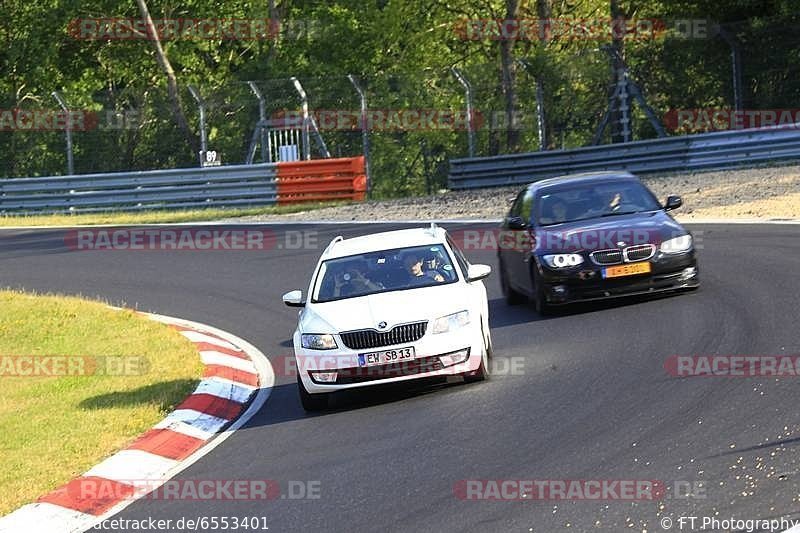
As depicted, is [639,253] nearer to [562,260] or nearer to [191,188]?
[562,260]

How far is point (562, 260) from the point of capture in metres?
15.4

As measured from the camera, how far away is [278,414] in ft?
40.1

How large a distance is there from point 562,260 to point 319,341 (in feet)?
13.8

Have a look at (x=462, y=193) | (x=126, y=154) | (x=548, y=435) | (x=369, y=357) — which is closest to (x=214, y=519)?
(x=548, y=435)

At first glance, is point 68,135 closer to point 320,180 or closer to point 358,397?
point 320,180

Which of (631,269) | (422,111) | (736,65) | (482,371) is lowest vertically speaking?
(482,371)

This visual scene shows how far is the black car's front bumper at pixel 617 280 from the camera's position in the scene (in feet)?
50.1

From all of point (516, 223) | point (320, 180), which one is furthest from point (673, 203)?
point (320, 180)

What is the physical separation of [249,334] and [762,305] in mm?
6148

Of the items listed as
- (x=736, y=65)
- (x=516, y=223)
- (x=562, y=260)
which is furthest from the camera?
(x=736, y=65)

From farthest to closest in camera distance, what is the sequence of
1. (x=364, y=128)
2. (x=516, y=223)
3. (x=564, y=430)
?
(x=364, y=128) < (x=516, y=223) < (x=564, y=430)

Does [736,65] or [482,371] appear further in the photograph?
[736,65]

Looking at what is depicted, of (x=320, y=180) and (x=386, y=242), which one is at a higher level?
(x=386, y=242)

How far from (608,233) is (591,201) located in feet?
3.51
